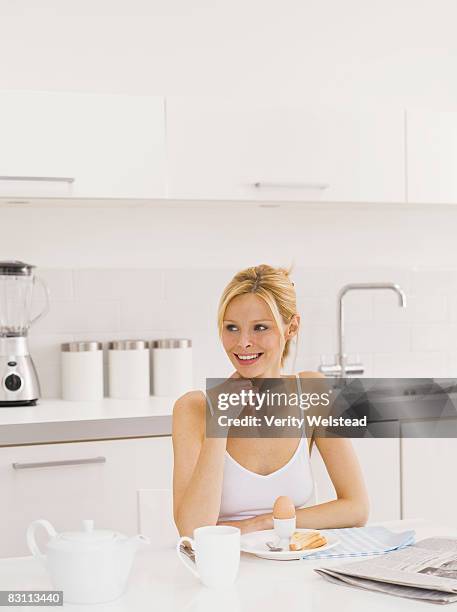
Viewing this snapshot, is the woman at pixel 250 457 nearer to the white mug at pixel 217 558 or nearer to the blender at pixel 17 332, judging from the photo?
the white mug at pixel 217 558

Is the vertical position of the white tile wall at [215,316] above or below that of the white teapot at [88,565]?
above

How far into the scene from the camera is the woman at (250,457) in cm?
182

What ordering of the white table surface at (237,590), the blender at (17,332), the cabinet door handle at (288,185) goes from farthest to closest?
1. the cabinet door handle at (288,185)
2. the blender at (17,332)
3. the white table surface at (237,590)

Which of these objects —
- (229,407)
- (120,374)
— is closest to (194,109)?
(120,374)

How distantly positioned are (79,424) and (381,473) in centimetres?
102

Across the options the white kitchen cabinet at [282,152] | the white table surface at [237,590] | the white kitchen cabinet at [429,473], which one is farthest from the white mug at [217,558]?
the white kitchen cabinet at [282,152]

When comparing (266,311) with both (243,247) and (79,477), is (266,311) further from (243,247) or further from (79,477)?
(243,247)

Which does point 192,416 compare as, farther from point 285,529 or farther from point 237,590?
point 237,590

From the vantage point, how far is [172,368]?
334 centimetres

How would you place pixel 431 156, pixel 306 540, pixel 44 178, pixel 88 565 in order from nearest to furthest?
pixel 88 565 < pixel 306 540 < pixel 44 178 < pixel 431 156

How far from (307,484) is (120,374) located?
4.89 feet

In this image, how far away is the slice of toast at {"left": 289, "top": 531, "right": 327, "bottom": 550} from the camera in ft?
5.07

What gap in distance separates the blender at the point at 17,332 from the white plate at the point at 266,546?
1584 millimetres

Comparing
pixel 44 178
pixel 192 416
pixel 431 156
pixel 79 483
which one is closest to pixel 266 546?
pixel 192 416
